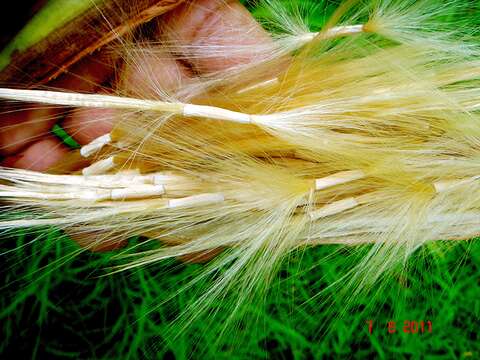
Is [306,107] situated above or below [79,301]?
above

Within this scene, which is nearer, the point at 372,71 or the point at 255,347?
the point at 372,71

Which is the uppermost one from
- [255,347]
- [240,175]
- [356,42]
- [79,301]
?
[356,42]

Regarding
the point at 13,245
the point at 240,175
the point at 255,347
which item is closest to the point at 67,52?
the point at 240,175

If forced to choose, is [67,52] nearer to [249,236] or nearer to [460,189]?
[249,236]

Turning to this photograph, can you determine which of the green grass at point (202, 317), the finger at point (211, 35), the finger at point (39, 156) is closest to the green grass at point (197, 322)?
the green grass at point (202, 317)
